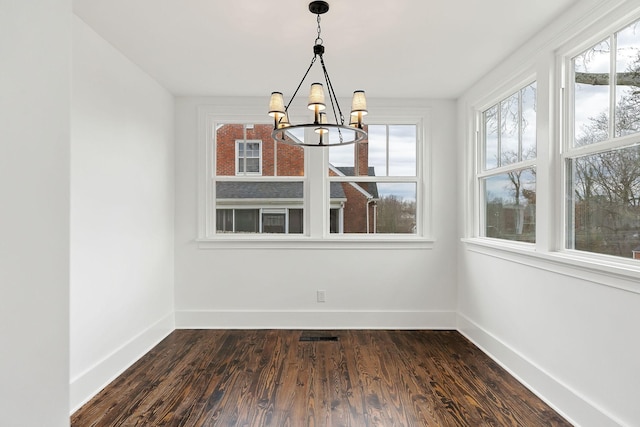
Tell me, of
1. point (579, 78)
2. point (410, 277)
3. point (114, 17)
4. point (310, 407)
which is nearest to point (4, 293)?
point (310, 407)

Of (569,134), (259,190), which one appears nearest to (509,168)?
(569,134)

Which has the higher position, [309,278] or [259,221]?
[259,221]

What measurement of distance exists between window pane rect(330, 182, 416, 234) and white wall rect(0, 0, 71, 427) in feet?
10.8

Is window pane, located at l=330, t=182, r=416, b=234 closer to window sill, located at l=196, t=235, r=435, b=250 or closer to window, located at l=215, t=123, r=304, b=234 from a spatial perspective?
window sill, located at l=196, t=235, r=435, b=250

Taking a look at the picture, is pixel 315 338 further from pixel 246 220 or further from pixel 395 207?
pixel 395 207

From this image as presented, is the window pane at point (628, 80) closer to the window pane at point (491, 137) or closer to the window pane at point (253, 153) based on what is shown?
the window pane at point (491, 137)

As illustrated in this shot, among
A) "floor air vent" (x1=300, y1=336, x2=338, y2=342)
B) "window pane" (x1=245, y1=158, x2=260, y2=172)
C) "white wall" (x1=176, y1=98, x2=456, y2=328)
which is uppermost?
"window pane" (x1=245, y1=158, x2=260, y2=172)

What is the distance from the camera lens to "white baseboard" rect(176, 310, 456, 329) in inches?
160

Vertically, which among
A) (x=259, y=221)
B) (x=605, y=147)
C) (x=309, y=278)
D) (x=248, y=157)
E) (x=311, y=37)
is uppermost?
(x=311, y=37)

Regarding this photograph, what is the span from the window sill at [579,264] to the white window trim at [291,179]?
1.11 m

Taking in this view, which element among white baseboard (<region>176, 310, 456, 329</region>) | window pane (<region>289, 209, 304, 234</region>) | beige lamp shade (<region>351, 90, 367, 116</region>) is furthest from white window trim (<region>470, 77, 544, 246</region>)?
window pane (<region>289, 209, 304, 234</region>)

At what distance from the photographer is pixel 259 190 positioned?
4.20m

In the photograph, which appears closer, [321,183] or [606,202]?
[606,202]

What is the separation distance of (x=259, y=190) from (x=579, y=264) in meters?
3.02
